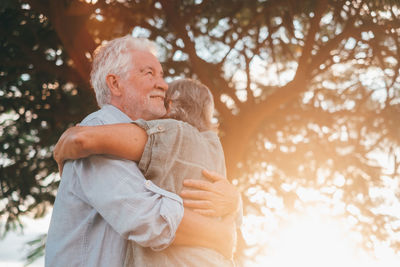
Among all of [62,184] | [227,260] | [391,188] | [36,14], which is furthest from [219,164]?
[391,188]

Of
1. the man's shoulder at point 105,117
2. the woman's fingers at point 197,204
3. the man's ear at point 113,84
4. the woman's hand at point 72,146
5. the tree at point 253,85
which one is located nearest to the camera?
the woman's hand at point 72,146

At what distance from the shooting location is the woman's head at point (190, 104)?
7.43 feet

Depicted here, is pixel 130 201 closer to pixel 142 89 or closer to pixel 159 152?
pixel 159 152

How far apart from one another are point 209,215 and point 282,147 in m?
4.78

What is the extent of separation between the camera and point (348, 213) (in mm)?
5938

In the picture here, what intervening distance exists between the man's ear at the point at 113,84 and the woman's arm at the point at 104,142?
47 centimetres

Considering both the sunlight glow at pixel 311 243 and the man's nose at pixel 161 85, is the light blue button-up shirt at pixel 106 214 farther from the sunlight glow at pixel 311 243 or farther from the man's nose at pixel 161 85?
the sunlight glow at pixel 311 243

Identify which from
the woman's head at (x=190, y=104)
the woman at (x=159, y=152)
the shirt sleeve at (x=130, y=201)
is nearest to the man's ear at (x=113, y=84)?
the woman's head at (x=190, y=104)

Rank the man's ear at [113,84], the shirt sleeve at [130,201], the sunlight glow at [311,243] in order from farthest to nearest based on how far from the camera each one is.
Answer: the sunlight glow at [311,243]
the man's ear at [113,84]
the shirt sleeve at [130,201]

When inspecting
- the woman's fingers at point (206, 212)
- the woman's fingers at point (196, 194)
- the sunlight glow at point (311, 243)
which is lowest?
the sunlight glow at point (311, 243)

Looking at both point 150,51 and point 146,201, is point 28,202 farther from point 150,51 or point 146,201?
point 146,201

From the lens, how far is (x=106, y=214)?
1520mm

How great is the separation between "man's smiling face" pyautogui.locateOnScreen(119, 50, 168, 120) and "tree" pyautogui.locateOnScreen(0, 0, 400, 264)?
2087 millimetres

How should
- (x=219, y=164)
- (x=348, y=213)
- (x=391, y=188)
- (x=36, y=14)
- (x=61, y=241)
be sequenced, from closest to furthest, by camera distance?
(x=61, y=241)
(x=219, y=164)
(x=36, y=14)
(x=391, y=188)
(x=348, y=213)
